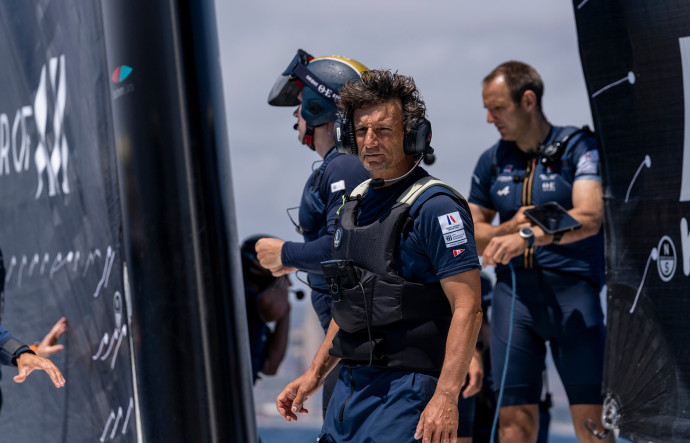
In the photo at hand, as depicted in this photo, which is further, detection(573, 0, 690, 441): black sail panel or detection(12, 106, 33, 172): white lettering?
detection(12, 106, 33, 172): white lettering

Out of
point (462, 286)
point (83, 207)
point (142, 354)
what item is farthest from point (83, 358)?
point (462, 286)

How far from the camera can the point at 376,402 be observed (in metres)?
2.88

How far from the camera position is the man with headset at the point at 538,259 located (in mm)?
4523

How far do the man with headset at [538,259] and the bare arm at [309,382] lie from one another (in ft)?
4.69

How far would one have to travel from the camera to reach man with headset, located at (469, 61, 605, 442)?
4.52 m

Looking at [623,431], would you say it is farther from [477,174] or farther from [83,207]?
[83,207]

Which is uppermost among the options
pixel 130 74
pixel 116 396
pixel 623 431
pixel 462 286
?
pixel 130 74

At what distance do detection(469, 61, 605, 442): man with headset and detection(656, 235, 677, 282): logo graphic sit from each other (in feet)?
2.29

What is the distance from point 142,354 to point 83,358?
1.02 meters

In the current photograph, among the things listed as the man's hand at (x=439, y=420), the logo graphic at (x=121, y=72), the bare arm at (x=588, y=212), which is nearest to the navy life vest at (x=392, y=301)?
the man's hand at (x=439, y=420)

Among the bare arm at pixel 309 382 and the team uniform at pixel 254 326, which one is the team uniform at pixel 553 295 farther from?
the team uniform at pixel 254 326

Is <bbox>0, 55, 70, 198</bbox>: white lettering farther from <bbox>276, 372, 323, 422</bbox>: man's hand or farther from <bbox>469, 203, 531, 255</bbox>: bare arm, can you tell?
<bbox>469, 203, 531, 255</bbox>: bare arm

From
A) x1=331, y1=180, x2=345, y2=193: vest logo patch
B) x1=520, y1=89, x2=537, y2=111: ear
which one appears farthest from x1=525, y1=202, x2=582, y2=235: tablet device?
x1=331, y1=180, x2=345, y2=193: vest logo patch

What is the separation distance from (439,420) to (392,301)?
41 cm
